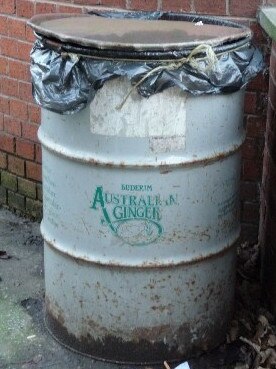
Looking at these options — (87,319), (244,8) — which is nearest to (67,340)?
(87,319)

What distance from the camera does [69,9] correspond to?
425cm

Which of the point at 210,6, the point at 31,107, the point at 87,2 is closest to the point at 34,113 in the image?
the point at 31,107

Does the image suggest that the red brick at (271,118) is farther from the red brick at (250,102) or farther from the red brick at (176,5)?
the red brick at (176,5)

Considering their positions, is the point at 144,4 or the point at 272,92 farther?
the point at 144,4

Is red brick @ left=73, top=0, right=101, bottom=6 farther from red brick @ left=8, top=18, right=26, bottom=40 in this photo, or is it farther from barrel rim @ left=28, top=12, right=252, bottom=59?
barrel rim @ left=28, top=12, right=252, bottom=59

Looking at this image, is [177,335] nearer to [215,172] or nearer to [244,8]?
[215,172]

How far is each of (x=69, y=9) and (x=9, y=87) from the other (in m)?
0.77

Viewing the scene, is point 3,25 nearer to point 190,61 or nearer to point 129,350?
point 190,61

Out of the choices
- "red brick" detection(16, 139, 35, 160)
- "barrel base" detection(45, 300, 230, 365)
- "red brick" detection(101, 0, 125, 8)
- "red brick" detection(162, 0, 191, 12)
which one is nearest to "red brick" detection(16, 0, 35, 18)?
"red brick" detection(101, 0, 125, 8)

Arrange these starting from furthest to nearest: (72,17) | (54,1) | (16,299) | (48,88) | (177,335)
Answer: (54,1) → (16,299) → (72,17) → (177,335) → (48,88)

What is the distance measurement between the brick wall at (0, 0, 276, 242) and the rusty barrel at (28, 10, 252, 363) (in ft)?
2.12

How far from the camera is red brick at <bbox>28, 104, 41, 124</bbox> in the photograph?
4.62 metres

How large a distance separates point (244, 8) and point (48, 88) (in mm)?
1234

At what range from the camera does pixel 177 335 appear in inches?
133
